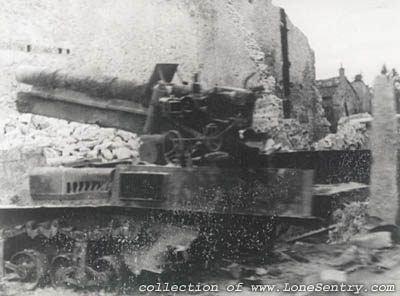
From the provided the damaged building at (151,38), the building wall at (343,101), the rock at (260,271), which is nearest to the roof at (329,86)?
the building wall at (343,101)

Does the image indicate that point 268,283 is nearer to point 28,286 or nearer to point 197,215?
point 197,215

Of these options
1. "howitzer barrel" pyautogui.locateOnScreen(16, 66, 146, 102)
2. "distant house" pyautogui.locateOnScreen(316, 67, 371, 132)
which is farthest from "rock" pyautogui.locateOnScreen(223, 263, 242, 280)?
"distant house" pyautogui.locateOnScreen(316, 67, 371, 132)

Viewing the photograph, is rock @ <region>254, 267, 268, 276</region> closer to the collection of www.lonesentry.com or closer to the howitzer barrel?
the collection of www.lonesentry.com

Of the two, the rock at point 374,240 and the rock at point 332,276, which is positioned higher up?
the rock at point 374,240

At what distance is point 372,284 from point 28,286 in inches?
139

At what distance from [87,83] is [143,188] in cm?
136

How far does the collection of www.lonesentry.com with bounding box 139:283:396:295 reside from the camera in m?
4.43

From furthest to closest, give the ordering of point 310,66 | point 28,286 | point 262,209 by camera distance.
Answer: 1. point 310,66
2. point 28,286
3. point 262,209

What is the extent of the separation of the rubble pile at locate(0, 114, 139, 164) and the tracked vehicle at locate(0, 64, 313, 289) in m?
5.71

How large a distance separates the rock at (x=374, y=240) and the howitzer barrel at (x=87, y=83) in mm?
3027

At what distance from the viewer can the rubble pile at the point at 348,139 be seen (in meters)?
19.3

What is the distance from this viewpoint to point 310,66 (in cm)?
2533

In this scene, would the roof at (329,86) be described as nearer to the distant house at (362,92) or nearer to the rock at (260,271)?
the distant house at (362,92)

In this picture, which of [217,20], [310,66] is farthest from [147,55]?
[310,66]
